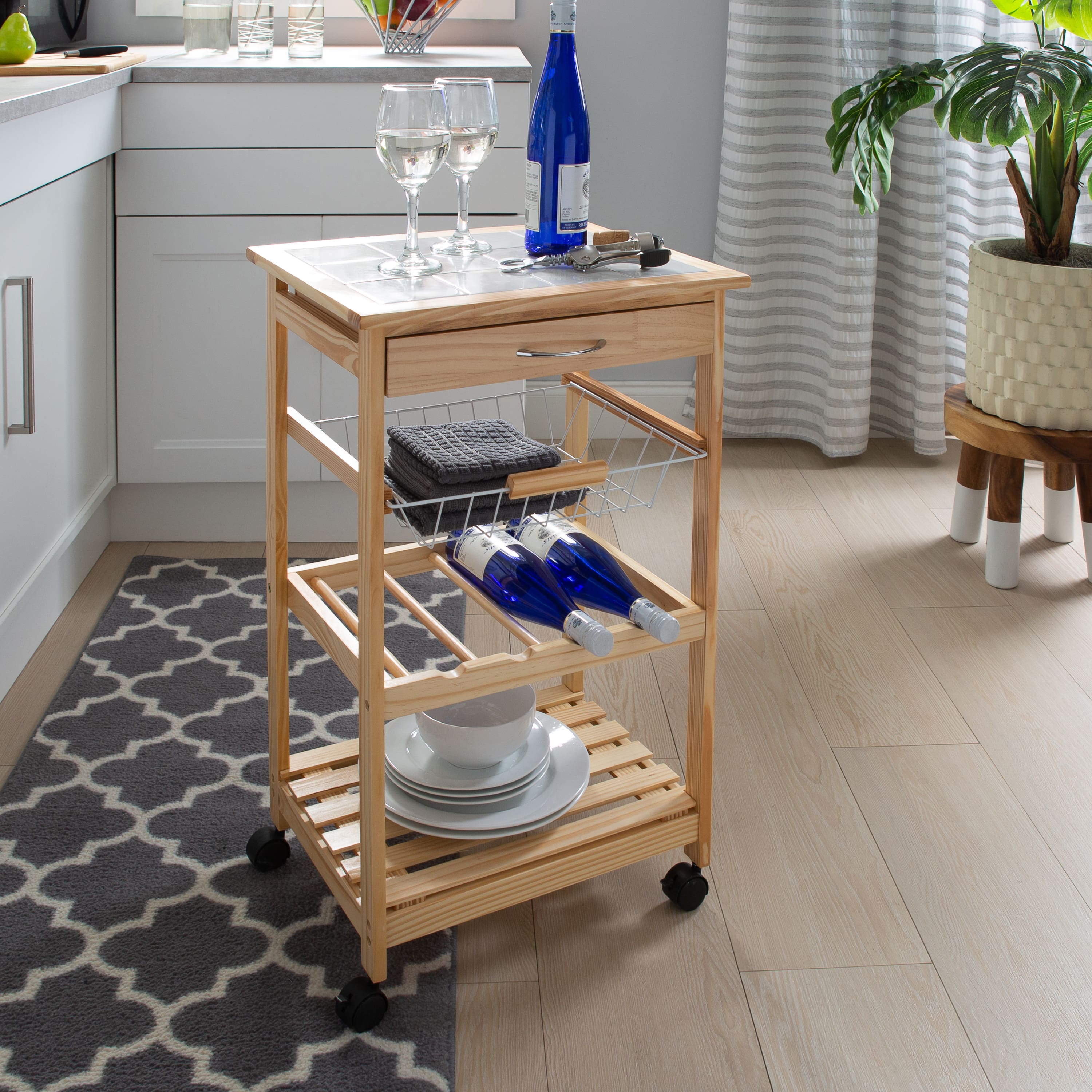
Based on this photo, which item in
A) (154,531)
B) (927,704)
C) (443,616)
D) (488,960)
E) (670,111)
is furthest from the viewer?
(670,111)

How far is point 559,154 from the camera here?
1.34m

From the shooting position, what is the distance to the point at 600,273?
1.31 meters

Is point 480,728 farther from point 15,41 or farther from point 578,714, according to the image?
point 15,41

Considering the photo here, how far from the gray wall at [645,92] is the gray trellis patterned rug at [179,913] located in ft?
4.80

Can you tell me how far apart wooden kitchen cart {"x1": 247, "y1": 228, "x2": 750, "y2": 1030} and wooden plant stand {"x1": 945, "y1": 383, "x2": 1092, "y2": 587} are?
1.11m

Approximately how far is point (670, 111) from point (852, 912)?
6.98 feet

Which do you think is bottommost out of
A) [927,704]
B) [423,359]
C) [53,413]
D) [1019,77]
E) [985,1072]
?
[985,1072]

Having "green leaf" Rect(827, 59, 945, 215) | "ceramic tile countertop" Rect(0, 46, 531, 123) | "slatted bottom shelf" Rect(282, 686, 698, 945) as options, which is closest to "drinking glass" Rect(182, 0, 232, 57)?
"ceramic tile countertop" Rect(0, 46, 531, 123)

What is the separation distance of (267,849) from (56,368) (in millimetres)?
1020

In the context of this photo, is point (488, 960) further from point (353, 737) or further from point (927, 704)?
point (927, 704)

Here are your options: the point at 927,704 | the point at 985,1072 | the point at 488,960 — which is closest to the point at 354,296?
the point at 488,960

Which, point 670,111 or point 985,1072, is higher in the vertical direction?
point 670,111

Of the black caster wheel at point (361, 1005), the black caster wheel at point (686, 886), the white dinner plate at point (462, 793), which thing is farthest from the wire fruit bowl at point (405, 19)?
the black caster wheel at point (361, 1005)

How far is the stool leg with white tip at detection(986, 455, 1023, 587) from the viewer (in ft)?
7.90
